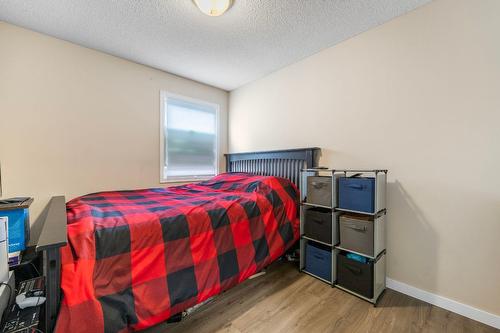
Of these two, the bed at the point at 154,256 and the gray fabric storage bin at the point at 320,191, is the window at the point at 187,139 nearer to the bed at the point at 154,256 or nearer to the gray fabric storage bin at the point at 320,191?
the bed at the point at 154,256

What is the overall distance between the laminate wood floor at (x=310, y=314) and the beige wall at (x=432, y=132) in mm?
218

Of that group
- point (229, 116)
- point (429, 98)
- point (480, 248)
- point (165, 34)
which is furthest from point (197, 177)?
point (480, 248)

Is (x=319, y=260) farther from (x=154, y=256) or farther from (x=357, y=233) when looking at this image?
(x=154, y=256)

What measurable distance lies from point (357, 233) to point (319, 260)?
46cm

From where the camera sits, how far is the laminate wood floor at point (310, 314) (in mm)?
1370

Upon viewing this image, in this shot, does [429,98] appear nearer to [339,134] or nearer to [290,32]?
[339,134]

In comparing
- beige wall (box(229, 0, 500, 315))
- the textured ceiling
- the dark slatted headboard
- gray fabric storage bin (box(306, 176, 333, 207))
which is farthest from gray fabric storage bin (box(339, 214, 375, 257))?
the textured ceiling

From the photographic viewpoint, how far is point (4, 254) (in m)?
1.04

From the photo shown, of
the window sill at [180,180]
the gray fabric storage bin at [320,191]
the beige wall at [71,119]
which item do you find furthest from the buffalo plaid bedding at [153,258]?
the window sill at [180,180]

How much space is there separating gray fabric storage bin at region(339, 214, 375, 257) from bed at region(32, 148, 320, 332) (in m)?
0.55

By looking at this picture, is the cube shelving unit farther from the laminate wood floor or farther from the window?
the window

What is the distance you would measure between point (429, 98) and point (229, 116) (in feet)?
8.76

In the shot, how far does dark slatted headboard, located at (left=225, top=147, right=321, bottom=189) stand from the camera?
237 centimetres

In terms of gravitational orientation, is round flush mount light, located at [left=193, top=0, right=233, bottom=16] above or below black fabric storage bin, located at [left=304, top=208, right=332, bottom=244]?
above
